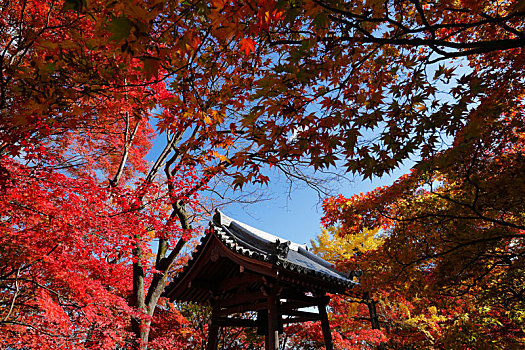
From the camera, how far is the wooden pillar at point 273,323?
15.6 feet

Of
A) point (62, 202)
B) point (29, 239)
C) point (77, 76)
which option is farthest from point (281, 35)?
point (29, 239)

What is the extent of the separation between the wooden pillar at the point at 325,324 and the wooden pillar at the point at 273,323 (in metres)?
1.18

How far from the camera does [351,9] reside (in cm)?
248

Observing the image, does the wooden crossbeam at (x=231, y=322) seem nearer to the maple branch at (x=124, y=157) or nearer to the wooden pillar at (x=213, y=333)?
the wooden pillar at (x=213, y=333)

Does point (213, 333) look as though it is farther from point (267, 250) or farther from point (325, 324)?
point (325, 324)

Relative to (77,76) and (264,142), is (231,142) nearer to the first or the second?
(264,142)

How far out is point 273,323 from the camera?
489 centimetres

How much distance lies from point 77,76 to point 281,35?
191cm

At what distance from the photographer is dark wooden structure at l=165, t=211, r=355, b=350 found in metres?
4.91

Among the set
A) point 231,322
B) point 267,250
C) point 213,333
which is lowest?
point 213,333

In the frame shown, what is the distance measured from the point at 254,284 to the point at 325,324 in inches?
69.9

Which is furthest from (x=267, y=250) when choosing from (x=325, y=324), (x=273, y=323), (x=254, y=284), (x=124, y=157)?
(x=124, y=157)

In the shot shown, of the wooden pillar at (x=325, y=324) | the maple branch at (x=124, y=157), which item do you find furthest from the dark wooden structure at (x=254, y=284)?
the maple branch at (x=124, y=157)

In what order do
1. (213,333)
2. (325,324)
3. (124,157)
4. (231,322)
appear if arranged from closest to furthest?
1. (325,324)
2. (213,333)
3. (231,322)
4. (124,157)
